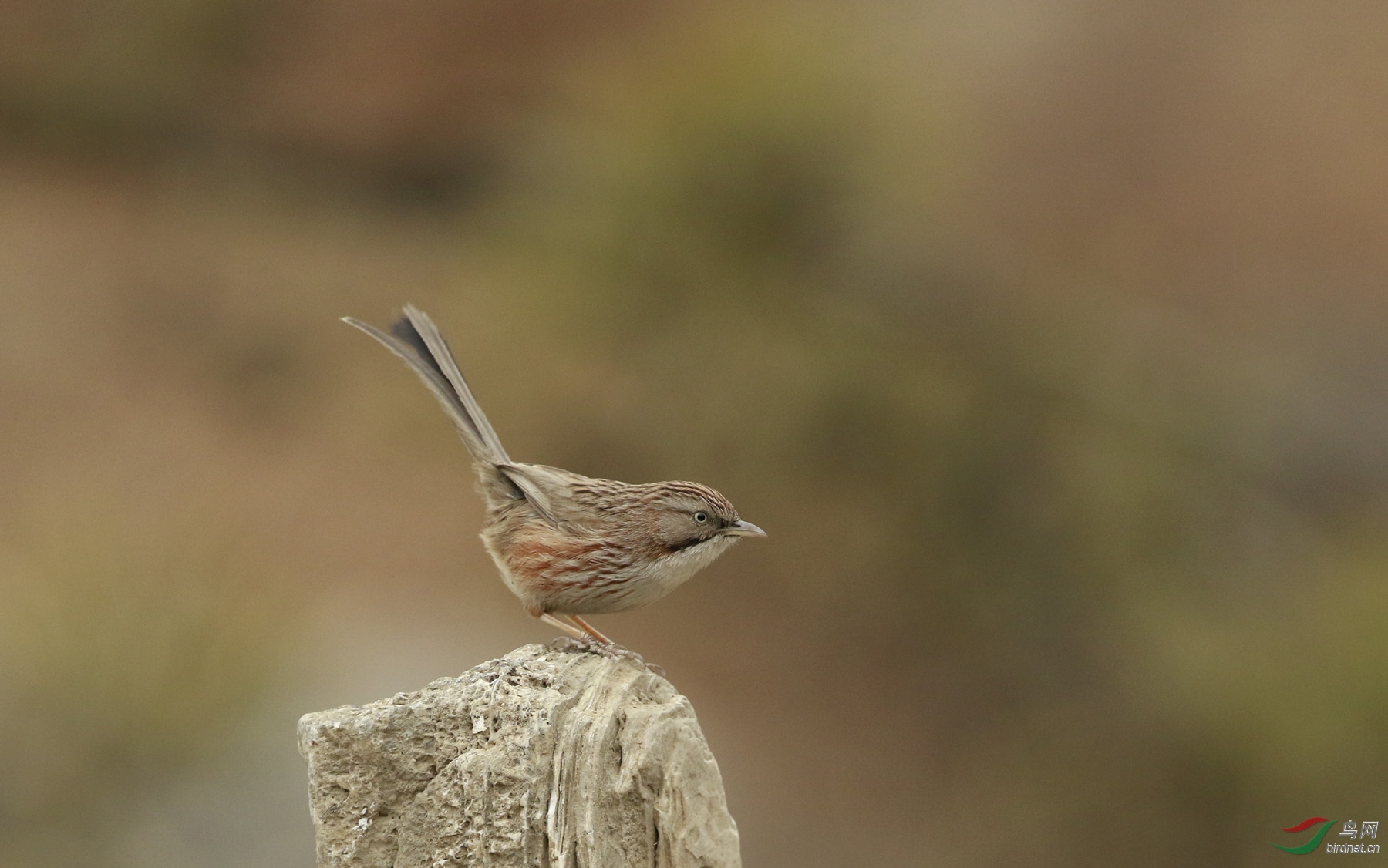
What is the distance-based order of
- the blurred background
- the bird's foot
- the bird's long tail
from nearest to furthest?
the bird's foot → the bird's long tail → the blurred background

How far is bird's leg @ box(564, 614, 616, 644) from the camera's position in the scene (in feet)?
15.2

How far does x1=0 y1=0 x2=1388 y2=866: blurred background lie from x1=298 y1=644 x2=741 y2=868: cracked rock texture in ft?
21.5

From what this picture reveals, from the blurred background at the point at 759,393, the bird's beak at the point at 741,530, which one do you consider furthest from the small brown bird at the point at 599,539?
the blurred background at the point at 759,393

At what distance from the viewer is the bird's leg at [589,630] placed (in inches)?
183

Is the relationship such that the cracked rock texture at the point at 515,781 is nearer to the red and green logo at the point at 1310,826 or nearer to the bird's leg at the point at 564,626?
the bird's leg at the point at 564,626

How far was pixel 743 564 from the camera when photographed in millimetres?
14430

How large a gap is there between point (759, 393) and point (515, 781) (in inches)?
400

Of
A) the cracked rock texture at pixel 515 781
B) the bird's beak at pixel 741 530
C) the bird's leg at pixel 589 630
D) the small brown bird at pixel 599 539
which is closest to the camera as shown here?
the cracked rock texture at pixel 515 781

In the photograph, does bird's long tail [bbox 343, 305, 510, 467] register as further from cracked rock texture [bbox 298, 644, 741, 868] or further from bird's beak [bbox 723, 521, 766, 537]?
cracked rock texture [bbox 298, 644, 741, 868]

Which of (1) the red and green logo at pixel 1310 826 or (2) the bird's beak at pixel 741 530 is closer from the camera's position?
(2) the bird's beak at pixel 741 530

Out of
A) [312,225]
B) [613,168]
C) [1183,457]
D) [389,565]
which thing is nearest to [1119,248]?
[1183,457]

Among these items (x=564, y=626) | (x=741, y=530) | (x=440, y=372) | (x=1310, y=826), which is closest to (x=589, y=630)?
(x=564, y=626)

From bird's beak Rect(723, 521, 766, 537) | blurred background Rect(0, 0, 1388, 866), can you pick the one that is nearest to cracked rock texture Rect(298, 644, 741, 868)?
bird's beak Rect(723, 521, 766, 537)

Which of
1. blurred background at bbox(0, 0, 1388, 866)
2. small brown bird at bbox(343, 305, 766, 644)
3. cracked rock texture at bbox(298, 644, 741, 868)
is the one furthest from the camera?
blurred background at bbox(0, 0, 1388, 866)
